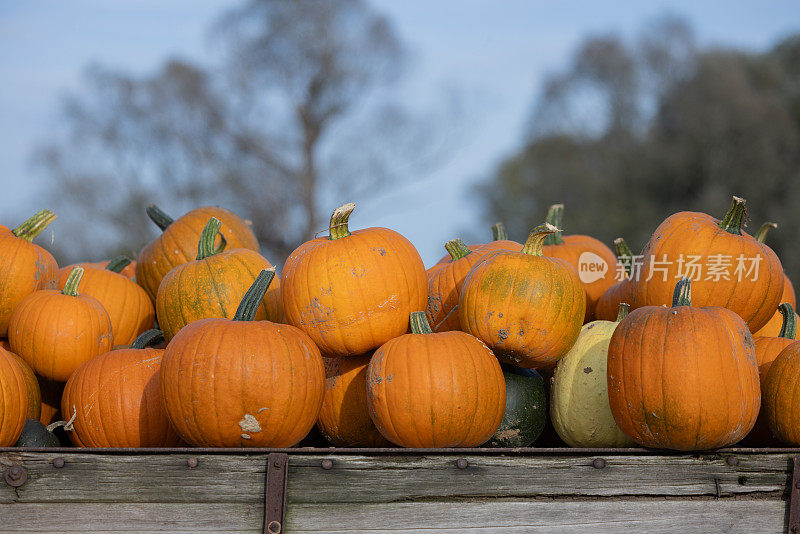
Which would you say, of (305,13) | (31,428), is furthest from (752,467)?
(305,13)

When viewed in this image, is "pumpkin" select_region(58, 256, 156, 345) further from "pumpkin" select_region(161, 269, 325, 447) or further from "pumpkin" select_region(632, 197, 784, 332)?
"pumpkin" select_region(632, 197, 784, 332)

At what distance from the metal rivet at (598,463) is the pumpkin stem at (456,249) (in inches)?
51.4

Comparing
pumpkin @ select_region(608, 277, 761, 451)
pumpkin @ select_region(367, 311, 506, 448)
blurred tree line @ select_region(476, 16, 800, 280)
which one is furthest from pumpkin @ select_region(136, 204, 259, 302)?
blurred tree line @ select_region(476, 16, 800, 280)

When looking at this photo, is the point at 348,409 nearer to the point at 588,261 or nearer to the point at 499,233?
the point at 499,233

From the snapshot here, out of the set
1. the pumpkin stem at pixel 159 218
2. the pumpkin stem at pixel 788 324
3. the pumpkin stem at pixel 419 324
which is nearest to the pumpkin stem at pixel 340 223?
the pumpkin stem at pixel 419 324

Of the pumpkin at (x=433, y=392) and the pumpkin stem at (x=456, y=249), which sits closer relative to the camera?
the pumpkin at (x=433, y=392)

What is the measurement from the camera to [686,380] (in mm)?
2410

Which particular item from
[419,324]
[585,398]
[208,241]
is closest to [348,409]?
[419,324]

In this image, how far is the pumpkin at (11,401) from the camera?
8.97ft

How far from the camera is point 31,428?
295 centimetres

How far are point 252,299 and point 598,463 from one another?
1388 mm

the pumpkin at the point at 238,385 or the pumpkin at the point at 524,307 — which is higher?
the pumpkin at the point at 524,307

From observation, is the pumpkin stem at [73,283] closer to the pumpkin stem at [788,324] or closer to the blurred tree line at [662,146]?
the pumpkin stem at [788,324]

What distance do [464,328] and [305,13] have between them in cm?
1945
